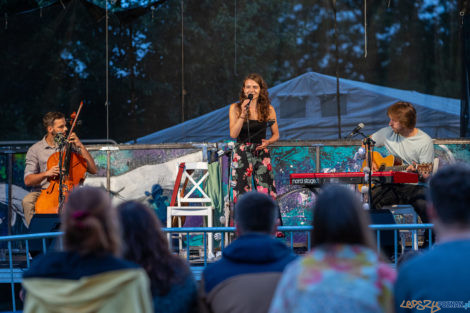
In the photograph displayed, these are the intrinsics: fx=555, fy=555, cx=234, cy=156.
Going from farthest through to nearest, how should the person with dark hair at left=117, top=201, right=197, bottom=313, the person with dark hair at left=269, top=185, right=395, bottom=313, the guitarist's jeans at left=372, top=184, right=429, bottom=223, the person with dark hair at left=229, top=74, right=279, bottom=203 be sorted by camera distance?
the person with dark hair at left=229, top=74, right=279, bottom=203
the guitarist's jeans at left=372, top=184, right=429, bottom=223
the person with dark hair at left=117, top=201, right=197, bottom=313
the person with dark hair at left=269, top=185, right=395, bottom=313

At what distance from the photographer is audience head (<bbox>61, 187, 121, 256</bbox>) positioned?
2141mm

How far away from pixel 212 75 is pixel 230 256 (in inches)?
253

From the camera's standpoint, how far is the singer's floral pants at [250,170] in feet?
21.8

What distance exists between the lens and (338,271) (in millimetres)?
1930

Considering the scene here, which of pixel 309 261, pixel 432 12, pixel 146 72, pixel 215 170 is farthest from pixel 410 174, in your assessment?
pixel 146 72

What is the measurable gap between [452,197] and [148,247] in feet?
4.11

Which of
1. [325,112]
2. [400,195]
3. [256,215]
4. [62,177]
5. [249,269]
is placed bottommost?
[249,269]

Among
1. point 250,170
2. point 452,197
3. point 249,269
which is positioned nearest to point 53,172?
point 250,170

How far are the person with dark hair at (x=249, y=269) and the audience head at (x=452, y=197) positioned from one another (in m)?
0.76

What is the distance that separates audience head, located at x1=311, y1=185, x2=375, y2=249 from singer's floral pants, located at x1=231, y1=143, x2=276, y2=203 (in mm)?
4610

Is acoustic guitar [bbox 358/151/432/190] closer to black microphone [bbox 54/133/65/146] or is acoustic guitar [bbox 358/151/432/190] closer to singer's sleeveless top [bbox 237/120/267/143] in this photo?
singer's sleeveless top [bbox 237/120/267/143]

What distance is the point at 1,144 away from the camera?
350 inches

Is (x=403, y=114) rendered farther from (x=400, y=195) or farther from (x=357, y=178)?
(x=357, y=178)

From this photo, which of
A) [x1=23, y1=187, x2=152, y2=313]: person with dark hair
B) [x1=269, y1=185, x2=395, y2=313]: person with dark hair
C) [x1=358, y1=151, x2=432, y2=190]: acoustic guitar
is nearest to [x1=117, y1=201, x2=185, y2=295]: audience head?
[x1=23, y1=187, x2=152, y2=313]: person with dark hair
